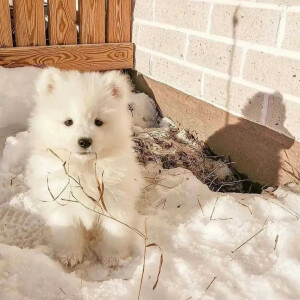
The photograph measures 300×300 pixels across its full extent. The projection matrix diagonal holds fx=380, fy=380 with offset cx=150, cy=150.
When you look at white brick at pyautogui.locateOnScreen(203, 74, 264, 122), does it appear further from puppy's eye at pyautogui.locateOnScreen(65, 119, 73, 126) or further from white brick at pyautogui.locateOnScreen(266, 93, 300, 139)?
puppy's eye at pyautogui.locateOnScreen(65, 119, 73, 126)

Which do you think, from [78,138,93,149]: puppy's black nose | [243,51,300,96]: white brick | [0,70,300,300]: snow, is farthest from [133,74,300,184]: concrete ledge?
[78,138,93,149]: puppy's black nose

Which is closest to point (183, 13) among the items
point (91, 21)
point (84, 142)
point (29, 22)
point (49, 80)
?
point (91, 21)

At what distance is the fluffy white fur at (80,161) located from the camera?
210 cm

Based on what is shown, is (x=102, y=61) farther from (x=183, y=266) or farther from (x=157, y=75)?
(x=183, y=266)

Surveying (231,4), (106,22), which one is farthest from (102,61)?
(231,4)

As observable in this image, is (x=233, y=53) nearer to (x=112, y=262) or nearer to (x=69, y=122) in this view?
(x=69, y=122)

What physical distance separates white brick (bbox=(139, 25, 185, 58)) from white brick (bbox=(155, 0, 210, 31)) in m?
0.11

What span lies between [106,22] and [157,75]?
2.81 feet

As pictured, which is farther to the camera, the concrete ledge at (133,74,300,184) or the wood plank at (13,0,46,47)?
the wood plank at (13,0,46,47)

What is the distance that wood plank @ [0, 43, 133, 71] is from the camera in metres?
3.74

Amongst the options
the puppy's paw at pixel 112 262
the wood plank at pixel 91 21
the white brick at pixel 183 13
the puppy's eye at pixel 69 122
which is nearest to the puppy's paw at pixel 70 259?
the puppy's paw at pixel 112 262

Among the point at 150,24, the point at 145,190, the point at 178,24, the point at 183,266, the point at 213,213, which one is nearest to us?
the point at 183,266

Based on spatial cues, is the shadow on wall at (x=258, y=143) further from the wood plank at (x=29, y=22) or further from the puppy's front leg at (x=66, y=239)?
the wood plank at (x=29, y=22)

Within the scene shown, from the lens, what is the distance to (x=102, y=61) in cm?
425
